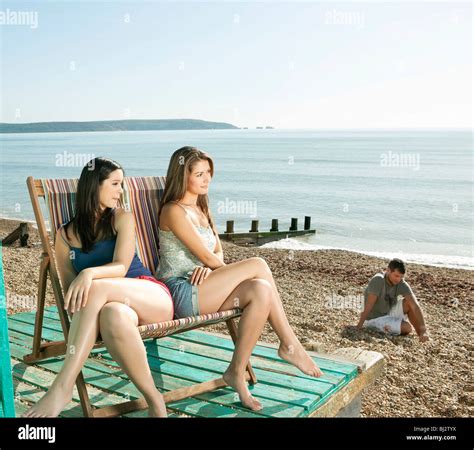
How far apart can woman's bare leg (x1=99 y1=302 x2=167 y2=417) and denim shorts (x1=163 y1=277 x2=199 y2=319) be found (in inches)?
14.5

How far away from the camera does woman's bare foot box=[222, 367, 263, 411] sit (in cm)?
258

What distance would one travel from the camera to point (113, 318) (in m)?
2.26

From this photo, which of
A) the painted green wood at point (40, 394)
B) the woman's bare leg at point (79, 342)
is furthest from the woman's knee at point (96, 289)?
the painted green wood at point (40, 394)

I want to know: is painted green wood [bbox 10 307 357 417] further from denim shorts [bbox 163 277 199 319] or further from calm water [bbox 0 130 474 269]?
→ calm water [bbox 0 130 474 269]

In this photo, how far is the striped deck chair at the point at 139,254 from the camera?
8.12 feet

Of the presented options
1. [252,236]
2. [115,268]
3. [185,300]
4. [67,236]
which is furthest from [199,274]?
[252,236]

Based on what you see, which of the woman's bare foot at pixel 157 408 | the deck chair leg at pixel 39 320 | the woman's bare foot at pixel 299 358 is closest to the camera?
the woman's bare foot at pixel 157 408

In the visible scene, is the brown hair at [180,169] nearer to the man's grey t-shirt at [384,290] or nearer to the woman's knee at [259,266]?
the woman's knee at [259,266]

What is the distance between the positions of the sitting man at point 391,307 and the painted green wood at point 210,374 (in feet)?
8.16

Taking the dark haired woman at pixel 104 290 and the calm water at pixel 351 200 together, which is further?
the calm water at pixel 351 200

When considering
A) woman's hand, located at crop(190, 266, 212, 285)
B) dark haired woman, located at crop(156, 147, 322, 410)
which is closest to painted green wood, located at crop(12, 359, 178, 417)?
dark haired woman, located at crop(156, 147, 322, 410)

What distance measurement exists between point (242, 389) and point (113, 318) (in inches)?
27.0
